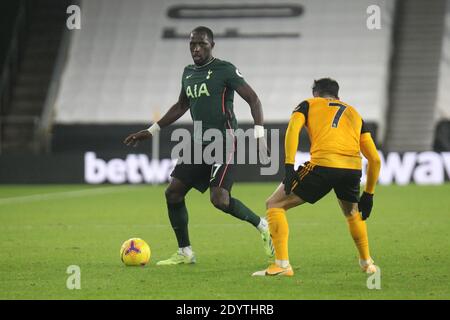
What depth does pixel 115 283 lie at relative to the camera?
26.5 feet

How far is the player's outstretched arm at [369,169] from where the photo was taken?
8414 millimetres

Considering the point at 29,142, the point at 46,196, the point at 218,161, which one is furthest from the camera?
the point at 29,142

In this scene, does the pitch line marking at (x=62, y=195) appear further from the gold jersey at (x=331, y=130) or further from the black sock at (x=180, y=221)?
the gold jersey at (x=331, y=130)

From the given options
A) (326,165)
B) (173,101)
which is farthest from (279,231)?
(173,101)

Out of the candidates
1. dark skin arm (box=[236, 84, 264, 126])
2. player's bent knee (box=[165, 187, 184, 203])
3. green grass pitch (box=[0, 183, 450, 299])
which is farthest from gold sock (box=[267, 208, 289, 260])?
player's bent knee (box=[165, 187, 184, 203])

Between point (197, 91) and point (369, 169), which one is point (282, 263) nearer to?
point (369, 169)

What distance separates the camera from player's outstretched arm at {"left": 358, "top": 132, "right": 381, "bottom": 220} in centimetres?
841

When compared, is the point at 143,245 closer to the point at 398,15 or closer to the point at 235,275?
→ the point at 235,275

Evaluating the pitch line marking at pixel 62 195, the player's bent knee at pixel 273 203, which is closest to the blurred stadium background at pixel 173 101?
the pitch line marking at pixel 62 195

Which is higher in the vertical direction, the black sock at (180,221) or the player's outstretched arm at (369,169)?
the player's outstretched arm at (369,169)

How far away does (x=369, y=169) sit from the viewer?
850 centimetres

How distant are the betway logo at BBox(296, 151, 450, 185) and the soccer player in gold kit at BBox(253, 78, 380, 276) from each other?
51.4 feet

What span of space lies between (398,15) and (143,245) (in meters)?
24.5
